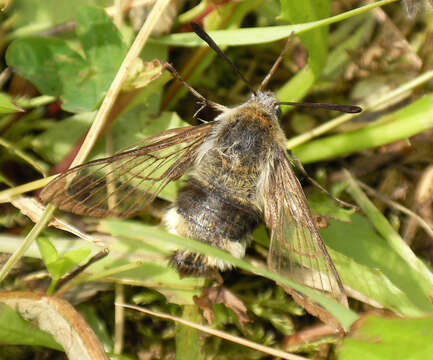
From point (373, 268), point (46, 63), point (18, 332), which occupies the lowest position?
point (18, 332)

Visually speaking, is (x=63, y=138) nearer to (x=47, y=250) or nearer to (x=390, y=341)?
(x=47, y=250)

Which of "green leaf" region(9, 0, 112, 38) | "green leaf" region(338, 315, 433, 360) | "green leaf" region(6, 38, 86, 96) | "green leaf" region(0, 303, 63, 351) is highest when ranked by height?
"green leaf" region(9, 0, 112, 38)

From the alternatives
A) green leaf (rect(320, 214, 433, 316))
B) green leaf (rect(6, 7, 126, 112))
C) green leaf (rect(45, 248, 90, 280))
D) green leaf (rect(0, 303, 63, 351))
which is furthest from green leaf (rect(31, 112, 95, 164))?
green leaf (rect(320, 214, 433, 316))

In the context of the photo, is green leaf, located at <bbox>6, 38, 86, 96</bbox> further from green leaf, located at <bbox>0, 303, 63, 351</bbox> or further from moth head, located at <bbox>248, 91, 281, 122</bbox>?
green leaf, located at <bbox>0, 303, 63, 351</bbox>

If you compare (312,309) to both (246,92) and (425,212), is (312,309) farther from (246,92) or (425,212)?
(246,92)

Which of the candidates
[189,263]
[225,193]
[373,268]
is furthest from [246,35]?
[373,268]

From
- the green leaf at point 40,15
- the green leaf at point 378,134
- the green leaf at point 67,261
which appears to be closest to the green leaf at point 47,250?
the green leaf at point 67,261

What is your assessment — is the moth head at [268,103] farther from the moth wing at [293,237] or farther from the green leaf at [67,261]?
the green leaf at [67,261]
